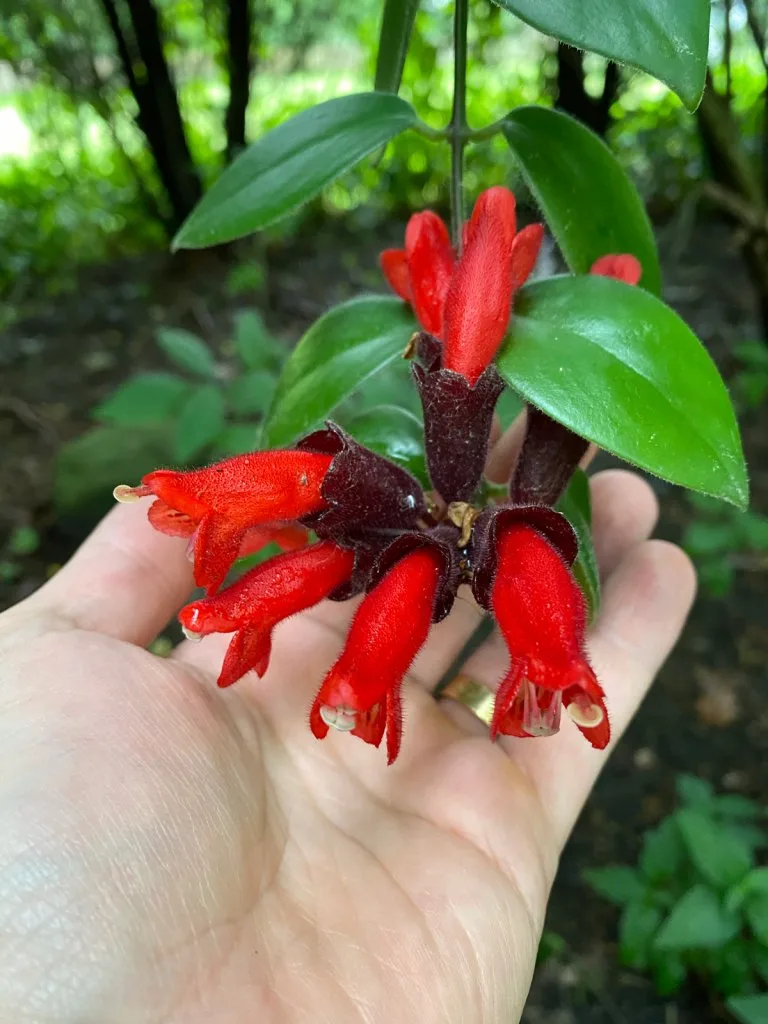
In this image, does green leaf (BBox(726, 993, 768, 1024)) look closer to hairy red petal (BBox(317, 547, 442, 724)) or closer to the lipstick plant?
the lipstick plant

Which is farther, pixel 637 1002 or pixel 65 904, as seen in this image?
pixel 637 1002

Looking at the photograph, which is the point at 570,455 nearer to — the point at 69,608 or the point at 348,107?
the point at 348,107

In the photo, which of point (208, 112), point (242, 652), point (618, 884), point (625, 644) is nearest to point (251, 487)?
point (242, 652)

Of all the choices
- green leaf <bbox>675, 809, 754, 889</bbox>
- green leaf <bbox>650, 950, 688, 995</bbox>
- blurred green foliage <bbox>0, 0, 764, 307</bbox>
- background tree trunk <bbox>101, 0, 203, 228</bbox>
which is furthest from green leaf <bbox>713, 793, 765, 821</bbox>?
background tree trunk <bbox>101, 0, 203, 228</bbox>

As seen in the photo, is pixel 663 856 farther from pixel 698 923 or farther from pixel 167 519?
pixel 167 519

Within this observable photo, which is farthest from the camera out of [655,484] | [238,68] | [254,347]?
[238,68]

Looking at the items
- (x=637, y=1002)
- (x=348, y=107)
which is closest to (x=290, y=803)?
(x=348, y=107)
